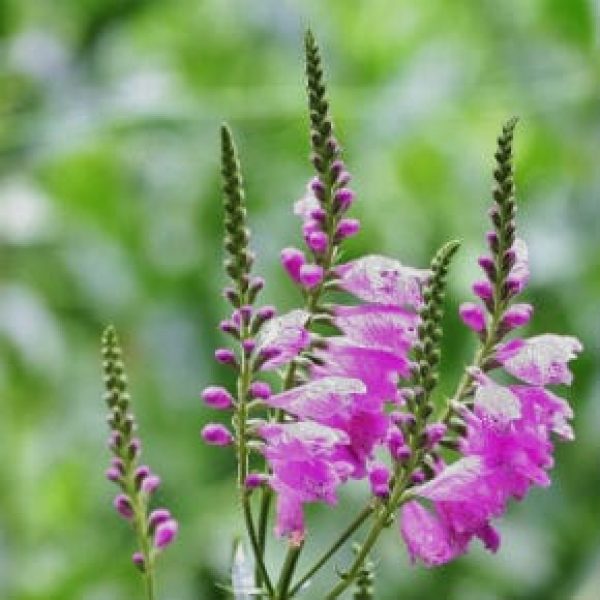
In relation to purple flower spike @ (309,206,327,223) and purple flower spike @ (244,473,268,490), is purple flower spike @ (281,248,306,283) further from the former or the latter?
purple flower spike @ (244,473,268,490)

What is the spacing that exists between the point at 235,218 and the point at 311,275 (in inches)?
3.5

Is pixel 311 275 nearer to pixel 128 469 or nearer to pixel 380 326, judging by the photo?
pixel 380 326

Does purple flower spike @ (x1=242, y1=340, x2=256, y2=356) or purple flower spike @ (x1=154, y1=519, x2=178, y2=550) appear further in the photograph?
purple flower spike @ (x1=154, y1=519, x2=178, y2=550)

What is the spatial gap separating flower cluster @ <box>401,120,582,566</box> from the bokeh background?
1884 millimetres

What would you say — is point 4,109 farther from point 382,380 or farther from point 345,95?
point 382,380

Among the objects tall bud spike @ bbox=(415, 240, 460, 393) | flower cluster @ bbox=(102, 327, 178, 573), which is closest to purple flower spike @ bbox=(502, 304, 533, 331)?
tall bud spike @ bbox=(415, 240, 460, 393)

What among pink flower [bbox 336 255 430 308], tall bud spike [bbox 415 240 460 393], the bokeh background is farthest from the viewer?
the bokeh background

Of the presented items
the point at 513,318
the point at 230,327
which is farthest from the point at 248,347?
the point at 513,318

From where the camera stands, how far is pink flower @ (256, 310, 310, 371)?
1424 millimetres

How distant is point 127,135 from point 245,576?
274cm

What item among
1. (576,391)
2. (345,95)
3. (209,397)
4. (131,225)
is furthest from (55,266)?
(209,397)

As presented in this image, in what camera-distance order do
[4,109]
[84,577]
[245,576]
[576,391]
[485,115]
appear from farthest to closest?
[485,115] < [4,109] < [576,391] < [84,577] < [245,576]

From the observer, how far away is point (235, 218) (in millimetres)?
1396

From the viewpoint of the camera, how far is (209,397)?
59.1 inches
